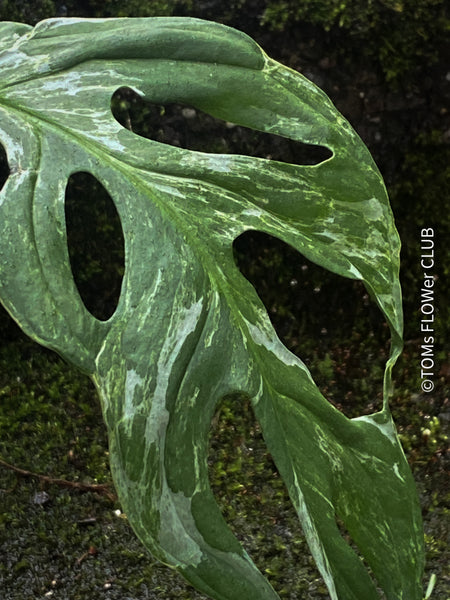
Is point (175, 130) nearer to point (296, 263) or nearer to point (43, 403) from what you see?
point (296, 263)

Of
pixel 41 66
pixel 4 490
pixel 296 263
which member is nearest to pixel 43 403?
pixel 4 490

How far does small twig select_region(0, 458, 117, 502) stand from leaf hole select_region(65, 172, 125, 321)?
0.34m

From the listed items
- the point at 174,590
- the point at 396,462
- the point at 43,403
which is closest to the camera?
the point at 396,462

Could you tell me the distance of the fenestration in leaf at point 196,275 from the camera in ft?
2.86

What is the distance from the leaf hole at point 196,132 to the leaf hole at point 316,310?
0.19 meters

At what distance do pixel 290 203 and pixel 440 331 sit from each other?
0.71 metres

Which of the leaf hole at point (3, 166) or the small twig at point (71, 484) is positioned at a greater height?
the leaf hole at point (3, 166)

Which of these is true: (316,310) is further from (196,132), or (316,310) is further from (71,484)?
(71,484)

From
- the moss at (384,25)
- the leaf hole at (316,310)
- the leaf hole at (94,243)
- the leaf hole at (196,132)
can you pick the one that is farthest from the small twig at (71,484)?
the moss at (384,25)

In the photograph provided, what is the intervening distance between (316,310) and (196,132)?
470 mm

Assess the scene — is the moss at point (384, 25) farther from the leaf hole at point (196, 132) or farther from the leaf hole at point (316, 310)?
the leaf hole at point (316, 310)

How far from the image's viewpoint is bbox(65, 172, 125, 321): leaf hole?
1453 millimetres

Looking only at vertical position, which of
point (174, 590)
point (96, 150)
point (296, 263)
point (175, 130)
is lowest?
point (174, 590)

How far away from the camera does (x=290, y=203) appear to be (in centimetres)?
97
